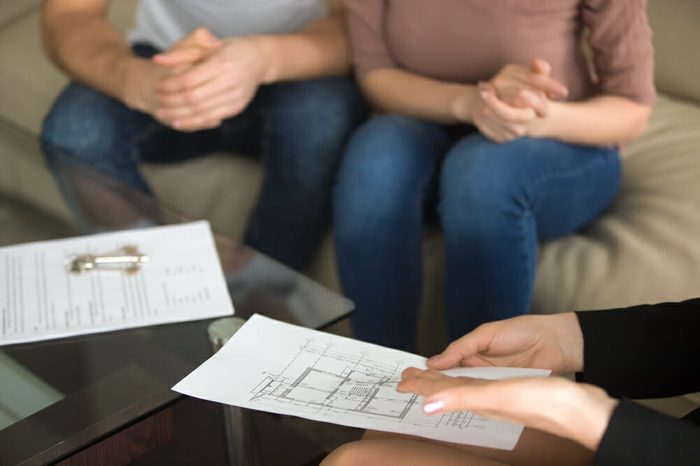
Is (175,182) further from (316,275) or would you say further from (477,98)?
(477,98)

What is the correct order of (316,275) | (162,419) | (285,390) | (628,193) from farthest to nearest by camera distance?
(316,275), (628,193), (162,419), (285,390)

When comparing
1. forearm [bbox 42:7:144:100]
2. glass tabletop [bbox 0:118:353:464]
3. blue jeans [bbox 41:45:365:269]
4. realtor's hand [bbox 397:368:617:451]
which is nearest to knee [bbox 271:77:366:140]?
blue jeans [bbox 41:45:365:269]

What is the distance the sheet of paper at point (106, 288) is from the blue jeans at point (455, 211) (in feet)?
0.85

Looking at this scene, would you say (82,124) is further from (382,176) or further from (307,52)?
(382,176)

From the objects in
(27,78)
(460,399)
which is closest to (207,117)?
(27,78)

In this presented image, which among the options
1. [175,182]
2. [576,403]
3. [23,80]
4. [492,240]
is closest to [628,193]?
[492,240]

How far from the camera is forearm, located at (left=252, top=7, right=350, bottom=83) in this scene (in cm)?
151

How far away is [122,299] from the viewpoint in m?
1.10

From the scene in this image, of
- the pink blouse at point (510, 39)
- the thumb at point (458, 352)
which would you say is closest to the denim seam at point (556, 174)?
the pink blouse at point (510, 39)

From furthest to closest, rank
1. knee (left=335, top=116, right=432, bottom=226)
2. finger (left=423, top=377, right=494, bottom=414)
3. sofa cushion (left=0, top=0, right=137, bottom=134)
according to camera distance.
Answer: sofa cushion (left=0, top=0, right=137, bottom=134), knee (left=335, top=116, right=432, bottom=226), finger (left=423, top=377, right=494, bottom=414)

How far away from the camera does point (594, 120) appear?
4.37ft

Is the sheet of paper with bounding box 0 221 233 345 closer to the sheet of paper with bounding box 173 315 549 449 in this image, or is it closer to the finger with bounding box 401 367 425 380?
the sheet of paper with bounding box 173 315 549 449

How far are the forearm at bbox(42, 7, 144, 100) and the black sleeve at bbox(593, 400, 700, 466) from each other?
1.01m

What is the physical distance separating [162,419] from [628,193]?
0.78 metres
